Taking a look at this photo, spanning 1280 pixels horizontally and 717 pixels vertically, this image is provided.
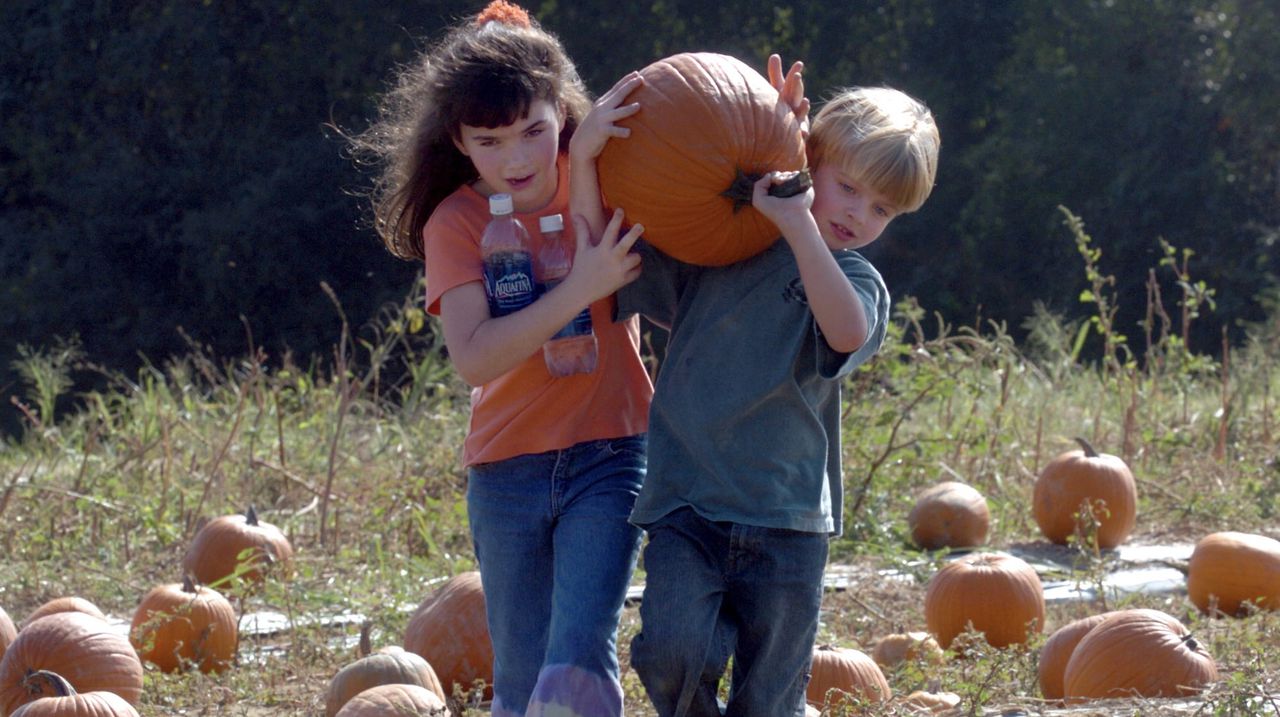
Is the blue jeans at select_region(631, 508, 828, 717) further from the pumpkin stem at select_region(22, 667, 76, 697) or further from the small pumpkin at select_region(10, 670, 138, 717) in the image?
the pumpkin stem at select_region(22, 667, 76, 697)

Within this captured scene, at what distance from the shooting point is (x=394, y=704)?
3.49 metres

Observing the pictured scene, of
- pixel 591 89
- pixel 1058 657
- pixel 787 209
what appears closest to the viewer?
pixel 787 209

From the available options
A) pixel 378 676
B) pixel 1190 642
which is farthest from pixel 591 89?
pixel 1190 642

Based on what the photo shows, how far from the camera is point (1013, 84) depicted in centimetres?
1977

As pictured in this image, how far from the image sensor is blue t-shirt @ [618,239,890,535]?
288 cm

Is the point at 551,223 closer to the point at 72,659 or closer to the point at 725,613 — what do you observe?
the point at 725,613

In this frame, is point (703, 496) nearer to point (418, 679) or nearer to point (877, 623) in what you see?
point (418, 679)

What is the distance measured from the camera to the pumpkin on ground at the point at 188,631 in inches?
176

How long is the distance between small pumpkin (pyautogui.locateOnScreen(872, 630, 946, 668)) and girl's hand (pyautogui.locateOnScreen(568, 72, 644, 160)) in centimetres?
185

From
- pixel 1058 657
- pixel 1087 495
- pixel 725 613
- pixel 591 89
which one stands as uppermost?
pixel 725 613

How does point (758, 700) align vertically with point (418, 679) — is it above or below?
above

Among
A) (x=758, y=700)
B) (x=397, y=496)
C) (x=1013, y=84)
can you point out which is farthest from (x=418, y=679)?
(x=1013, y=84)

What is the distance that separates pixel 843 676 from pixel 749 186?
4.80 feet

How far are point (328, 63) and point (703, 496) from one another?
1743cm
